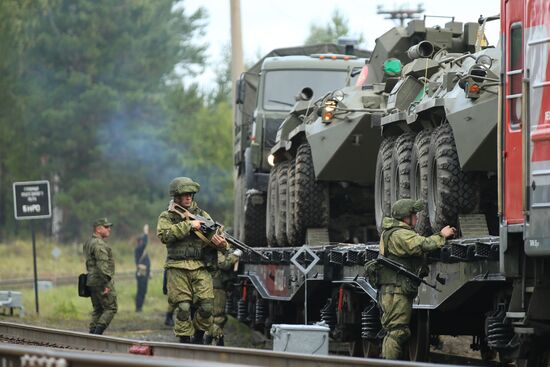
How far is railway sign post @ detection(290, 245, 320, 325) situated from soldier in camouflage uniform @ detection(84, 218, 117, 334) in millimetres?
3128

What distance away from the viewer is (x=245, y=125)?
26234 millimetres

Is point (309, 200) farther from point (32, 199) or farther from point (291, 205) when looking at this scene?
point (32, 199)

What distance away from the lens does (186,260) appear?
1594cm

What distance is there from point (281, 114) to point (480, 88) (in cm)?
1031

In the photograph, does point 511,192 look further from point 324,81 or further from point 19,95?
point 19,95

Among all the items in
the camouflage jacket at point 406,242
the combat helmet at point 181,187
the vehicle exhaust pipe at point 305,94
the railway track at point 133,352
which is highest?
the vehicle exhaust pipe at point 305,94

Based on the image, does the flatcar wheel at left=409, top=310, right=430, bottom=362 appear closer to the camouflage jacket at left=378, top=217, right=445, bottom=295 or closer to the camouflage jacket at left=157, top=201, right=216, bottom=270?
the camouflage jacket at left=378, top=217, right=445, bottom=295

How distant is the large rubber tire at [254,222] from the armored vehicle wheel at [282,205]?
8.96ft

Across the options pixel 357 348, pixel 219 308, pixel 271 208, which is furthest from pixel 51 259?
pixel 357 348

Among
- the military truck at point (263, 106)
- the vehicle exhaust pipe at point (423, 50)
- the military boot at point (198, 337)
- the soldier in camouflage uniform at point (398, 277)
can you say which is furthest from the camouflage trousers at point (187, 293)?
the military truck at point (263, 106)

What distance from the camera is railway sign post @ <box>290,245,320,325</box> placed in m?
16.9

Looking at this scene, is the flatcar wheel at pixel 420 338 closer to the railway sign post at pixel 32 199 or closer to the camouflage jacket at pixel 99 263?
the camouflage jacket at pixel 99 263

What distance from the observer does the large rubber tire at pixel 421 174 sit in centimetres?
1505

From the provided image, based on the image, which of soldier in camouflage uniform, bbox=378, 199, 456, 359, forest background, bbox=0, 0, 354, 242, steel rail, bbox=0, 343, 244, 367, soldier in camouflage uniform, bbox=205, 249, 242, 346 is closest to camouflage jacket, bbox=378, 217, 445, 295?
soldier in camouflage uniform, bbox=378, 199, 456, 359
